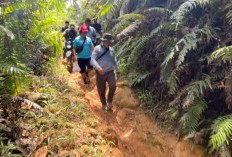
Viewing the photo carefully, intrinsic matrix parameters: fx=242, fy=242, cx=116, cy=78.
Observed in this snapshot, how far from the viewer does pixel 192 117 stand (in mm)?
4441

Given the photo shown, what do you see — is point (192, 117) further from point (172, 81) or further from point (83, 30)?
point (83, 30)

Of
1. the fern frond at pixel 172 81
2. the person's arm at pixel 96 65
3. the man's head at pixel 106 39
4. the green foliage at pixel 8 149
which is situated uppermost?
the man's head at pixel 106 39

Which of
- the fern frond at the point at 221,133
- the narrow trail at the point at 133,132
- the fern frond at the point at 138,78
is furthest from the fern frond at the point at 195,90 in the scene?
the fern frond at the point at 138,78

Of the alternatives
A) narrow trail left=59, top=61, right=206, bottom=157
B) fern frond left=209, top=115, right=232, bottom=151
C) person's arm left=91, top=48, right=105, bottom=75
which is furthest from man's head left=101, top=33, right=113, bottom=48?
fern frond left=209, top=115, right=232, bottom=151

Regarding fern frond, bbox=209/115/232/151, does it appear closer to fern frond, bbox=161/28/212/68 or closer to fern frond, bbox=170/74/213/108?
fern frond, bbox=170/74/213/108

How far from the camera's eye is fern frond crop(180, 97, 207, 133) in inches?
173

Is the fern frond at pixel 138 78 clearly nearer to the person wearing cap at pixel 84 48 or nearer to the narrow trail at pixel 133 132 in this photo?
the narrow trail at pixel 133 132

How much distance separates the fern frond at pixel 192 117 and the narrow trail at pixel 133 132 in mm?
336

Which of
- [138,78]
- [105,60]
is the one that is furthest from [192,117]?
[105,60]

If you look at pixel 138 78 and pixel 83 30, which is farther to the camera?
pixel 83 30

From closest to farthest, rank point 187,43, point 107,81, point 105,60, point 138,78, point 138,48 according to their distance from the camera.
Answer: point 187,43
point 105,60
point 107,81
point 138,78
point 138,48

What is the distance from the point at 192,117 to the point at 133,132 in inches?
51.6

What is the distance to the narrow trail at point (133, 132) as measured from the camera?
448 centimetres

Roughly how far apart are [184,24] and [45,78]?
11.7 ft
